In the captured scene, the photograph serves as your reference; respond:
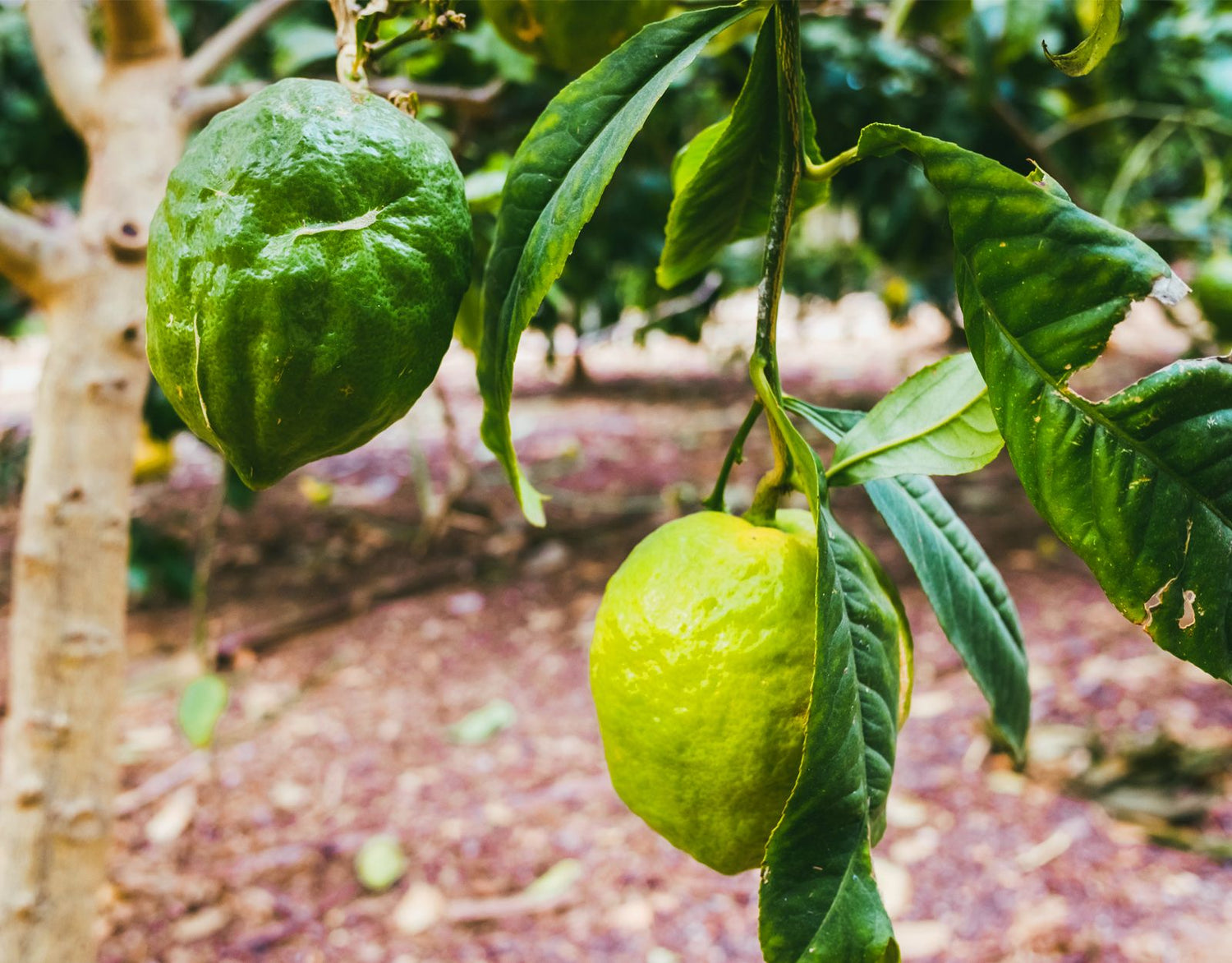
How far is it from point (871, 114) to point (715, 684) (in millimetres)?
1787

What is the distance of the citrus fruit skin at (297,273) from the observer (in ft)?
1.51

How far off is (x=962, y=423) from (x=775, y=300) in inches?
5.2

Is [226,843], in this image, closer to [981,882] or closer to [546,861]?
[546,861]

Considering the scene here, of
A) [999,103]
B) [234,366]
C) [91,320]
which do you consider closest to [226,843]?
[91,320]

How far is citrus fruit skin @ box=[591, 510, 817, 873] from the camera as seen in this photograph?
1.61ft

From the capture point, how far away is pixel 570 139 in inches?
19.3

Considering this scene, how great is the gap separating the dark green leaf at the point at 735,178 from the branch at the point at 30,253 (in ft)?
2.37

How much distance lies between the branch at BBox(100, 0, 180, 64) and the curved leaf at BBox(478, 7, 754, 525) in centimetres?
81

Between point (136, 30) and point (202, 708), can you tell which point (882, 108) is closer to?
point (136, 30)

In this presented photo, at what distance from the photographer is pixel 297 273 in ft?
1.50

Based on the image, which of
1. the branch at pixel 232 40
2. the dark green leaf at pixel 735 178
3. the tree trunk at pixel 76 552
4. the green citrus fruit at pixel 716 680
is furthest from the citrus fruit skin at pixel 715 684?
the branch at pixel 232 40

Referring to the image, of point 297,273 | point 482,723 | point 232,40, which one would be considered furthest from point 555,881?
point 297,273

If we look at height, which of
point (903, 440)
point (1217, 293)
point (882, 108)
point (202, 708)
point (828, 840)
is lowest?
point (202, 708)

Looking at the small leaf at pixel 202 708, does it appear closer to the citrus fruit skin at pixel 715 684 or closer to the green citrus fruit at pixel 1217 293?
the citrus fruit skin at pixel 715 684
